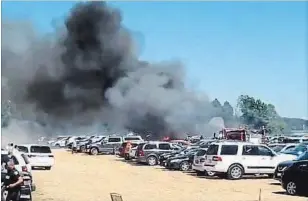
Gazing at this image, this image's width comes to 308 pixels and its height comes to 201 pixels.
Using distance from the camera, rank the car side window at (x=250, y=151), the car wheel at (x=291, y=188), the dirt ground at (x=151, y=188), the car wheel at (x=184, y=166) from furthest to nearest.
→ the car wheel at (x=184, y=166) < the car side window at (x=250, y=151) < the car wheel at (x=291, y=188) < the dirt ground at (x=151, y=188)

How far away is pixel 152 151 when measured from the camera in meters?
35.0

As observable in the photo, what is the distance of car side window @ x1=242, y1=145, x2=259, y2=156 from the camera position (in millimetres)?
24188

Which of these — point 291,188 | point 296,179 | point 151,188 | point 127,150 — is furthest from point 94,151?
point 296,179

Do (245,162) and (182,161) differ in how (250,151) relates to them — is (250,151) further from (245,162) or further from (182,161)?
(182,161)

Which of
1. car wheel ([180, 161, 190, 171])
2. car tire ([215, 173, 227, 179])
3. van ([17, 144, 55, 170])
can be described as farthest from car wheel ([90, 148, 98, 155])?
car tire ([215, 173, 227, 179])

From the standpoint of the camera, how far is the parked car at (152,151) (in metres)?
34.7

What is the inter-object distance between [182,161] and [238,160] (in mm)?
5710

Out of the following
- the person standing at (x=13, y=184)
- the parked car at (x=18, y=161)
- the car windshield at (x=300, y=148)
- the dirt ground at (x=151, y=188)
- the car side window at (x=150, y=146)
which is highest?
the car side window at (x=150, y=146)

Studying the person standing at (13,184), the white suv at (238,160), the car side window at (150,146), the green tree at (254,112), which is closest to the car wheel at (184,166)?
the white suv at (238,160)

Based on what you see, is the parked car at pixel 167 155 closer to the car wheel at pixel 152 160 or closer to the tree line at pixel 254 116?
the car wheel at pixel 152 160

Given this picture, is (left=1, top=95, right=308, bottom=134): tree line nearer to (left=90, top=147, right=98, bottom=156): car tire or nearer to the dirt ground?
(left=90, top=147, right=98, bottom=156): car tire

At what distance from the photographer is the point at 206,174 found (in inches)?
1014

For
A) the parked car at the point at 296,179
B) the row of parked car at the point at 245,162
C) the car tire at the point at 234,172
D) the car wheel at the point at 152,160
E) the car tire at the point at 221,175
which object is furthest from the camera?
the car wheel at the point at 152,160

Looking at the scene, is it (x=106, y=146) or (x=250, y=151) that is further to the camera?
(x=106, y=146)
